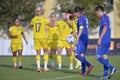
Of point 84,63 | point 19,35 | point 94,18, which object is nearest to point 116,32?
point 94,18

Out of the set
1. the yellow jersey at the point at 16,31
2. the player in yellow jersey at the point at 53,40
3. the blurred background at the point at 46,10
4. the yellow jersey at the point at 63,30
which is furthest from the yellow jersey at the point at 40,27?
the blurred background at the point at 46,10

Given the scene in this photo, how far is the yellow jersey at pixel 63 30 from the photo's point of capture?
1845 centimetres

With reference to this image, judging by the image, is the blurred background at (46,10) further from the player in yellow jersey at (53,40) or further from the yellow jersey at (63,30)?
the yellow jersey at (63,30)

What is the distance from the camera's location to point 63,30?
18516 millimetres

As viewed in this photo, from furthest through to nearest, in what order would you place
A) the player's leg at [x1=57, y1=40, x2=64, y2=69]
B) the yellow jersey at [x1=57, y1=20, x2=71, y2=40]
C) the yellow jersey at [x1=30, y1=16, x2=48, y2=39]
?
the yellow jersey at [x1=57, y1=20, x2=71, y2=40]
the player's leg at [x1=57, y1=40, x2=64, y2=69]
the yellow jersey at [x1=30, y1=16, x2=48, y2=39]

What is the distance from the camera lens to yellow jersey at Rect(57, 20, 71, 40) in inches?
727

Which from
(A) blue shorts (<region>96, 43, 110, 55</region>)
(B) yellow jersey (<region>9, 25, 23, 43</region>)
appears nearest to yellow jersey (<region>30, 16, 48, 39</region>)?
(B) yellow jersey (<region>9, 25, 23, 43</region>)

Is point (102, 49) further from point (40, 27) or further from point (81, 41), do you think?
point (40, 27)

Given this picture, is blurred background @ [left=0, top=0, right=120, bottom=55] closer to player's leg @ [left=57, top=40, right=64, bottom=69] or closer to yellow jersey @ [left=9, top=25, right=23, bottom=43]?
yellow jersey @ [left=9, top=25, right=23, bottom=43]

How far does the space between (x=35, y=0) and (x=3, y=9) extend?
127 inches

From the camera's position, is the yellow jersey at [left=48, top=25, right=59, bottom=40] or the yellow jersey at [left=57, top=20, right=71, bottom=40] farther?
the yellow jersey at [left=48, top=25, right=59, bottom=40]

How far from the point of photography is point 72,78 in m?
14.1

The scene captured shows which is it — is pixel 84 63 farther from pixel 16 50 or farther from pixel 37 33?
pixel 16 50

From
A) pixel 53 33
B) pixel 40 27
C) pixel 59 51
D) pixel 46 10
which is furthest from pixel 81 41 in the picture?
pixel 46 10
